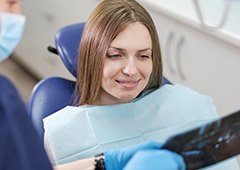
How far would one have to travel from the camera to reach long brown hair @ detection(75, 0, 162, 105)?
4.22 ft

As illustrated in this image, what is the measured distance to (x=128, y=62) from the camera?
1.29 metres

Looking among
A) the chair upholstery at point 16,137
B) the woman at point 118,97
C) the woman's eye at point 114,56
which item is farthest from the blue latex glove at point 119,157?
the chair upholstery at point 16,137

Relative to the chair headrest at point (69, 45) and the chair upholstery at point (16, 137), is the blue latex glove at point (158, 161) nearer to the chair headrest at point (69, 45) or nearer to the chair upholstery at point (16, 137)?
the chair upholstery at point (16, 137)

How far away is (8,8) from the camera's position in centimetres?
80

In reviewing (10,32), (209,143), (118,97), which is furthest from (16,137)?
(118,97)

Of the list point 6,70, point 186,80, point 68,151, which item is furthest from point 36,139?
point 6,70

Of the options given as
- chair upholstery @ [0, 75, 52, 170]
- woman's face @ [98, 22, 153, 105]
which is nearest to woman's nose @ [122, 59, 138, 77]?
woman's face @ [98, 22, 153, 105]

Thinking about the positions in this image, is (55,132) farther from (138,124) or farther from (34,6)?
(34,6)

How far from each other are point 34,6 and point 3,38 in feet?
6.20

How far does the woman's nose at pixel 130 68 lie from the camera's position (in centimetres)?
128

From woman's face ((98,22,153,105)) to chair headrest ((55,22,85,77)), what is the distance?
28 centimetres

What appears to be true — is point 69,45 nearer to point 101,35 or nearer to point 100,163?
point 101,35

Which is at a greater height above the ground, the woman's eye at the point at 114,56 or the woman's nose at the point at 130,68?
the woman's eye at the point at 114,56

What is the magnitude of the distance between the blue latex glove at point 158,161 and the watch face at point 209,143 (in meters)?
0.02
